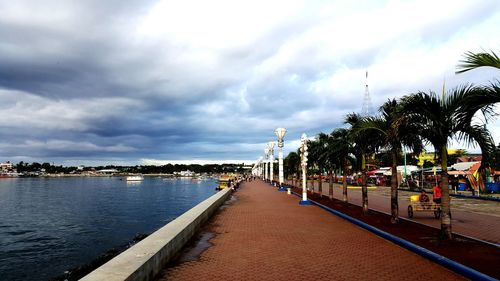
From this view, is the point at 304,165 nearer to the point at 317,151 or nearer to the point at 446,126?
the point at 317,151

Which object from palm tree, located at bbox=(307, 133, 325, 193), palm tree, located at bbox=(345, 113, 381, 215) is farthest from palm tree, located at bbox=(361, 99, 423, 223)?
palm tree, located at bbox=(307, 133, 325, 193)

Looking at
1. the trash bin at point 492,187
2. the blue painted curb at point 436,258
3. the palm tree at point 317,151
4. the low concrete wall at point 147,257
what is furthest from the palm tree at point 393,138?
the trash bin at point 492,187

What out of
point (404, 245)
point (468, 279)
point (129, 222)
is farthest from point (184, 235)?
point (129, 222)

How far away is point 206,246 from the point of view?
411 inches

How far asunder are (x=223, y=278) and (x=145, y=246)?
5.94 feet

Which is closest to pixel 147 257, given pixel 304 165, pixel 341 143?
pixel 341 143

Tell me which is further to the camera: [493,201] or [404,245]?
[493,201]

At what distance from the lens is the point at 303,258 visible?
29.2ft

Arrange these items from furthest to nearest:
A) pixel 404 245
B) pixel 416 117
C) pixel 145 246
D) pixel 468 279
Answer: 1. pixel 416 117
2. pixel 404 245
3. pixel 145 246
4. pixel 468 279

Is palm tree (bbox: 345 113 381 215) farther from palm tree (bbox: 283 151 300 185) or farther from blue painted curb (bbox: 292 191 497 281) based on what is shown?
palm tree (bbox: 283 151 300 185)

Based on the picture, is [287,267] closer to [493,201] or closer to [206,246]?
[206,246]

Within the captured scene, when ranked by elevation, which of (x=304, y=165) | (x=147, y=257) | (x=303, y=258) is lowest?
(x=303, y=258)

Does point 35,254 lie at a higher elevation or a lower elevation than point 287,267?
lower

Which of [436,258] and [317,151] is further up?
[317,151]
